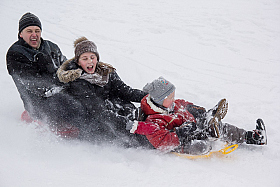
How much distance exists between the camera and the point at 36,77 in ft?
9.46

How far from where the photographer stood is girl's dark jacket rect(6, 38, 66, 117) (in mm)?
2823

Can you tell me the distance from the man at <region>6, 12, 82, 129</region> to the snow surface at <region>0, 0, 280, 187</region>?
12.6 inches

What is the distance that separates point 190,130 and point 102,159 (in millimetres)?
1005

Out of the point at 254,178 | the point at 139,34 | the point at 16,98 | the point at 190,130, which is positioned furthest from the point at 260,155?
the point at 139,34

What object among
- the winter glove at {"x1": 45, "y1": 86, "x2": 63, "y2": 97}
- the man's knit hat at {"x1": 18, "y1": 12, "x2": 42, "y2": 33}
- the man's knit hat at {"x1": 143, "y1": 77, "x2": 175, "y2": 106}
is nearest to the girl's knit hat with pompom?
the winter glove at {"x1": 45, "y1": 86, "x2": 63, "y2": 97}

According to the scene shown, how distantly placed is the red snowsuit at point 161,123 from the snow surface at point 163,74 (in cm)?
24

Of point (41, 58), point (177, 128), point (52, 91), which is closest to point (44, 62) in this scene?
point (41, 58)

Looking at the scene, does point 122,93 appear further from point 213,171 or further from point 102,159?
point 213,171

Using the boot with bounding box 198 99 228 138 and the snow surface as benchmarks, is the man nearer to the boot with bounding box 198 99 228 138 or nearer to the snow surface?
the snow surface

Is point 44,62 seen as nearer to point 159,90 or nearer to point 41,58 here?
point 41,58

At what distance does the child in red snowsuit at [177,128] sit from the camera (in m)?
2.55

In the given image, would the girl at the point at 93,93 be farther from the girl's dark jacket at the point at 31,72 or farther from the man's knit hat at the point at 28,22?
the man's knit hat at the point at 28,22

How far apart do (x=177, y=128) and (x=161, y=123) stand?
18 cm

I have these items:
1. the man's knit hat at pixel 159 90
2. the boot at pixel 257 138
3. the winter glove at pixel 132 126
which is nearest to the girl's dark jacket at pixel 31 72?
the winter glove at pixel 132 126
